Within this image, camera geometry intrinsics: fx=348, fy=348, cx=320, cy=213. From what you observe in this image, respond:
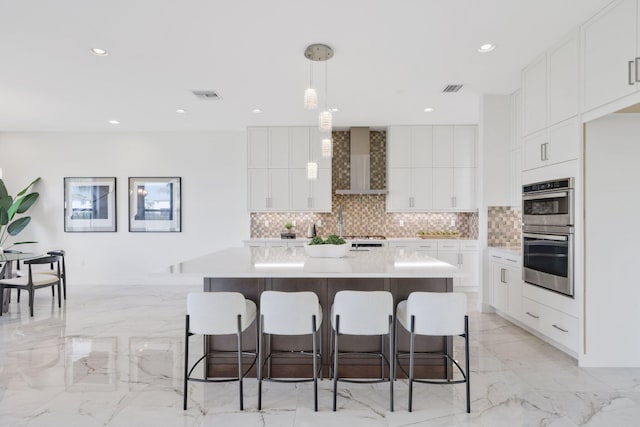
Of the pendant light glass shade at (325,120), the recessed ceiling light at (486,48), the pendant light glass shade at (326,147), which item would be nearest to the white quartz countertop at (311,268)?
the pendant light glass shade at (326,147)

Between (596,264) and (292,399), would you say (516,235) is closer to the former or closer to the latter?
(596,264)

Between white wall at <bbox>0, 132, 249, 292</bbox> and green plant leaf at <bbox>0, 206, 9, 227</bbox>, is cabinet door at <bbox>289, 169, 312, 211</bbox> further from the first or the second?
green plant leaf at <bbox>0, 206, 9, 227</bbox>

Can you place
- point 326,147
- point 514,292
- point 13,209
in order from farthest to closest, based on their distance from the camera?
point 13,209 < point 514,292 < point 326,147

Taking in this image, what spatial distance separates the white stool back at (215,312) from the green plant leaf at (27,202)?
19.0ft

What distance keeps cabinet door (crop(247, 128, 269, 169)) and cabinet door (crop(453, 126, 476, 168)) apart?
10.3ft

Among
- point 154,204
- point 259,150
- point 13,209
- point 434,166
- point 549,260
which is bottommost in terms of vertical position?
point 549,260

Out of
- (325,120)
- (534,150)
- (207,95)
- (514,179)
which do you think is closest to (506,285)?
(514,179)

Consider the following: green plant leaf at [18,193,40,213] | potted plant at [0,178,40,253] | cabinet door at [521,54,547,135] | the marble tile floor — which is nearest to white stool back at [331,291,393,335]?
the marble tile floor

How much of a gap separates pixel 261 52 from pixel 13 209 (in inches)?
222

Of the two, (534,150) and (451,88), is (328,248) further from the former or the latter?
(451,88)

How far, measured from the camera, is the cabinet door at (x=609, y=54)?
2.37m

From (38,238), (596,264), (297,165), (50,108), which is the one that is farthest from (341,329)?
(38,238)

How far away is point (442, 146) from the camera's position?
579cm

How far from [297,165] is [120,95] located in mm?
2679
